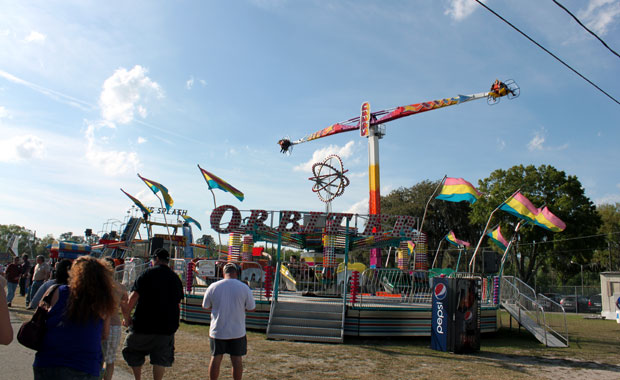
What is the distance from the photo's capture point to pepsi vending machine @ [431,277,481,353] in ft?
35.6

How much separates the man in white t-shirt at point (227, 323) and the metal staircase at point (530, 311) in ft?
31.5

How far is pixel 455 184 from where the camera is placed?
59.9 ft

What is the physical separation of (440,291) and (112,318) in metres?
7.97

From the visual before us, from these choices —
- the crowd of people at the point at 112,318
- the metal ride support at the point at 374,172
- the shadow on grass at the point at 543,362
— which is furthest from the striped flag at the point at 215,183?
the crowd of people at the point at 112,318

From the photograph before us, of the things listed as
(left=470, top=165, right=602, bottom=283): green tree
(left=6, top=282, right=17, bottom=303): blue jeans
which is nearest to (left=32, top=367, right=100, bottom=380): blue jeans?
(left=6, top=282, right=17, bottom=303): blue jeans

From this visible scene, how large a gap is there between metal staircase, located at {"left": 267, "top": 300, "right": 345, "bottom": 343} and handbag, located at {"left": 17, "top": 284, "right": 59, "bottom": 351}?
28.7 feet

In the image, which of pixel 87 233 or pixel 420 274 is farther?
pixel 87 233

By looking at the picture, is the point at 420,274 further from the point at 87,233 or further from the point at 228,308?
the point at 87,233

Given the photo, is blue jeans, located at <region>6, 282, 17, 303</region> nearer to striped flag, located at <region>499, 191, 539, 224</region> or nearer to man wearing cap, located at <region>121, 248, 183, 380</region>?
man wearing cap, located at <region>121, 248, 183, 380</region>

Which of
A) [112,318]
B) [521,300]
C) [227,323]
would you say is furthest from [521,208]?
[112,318]

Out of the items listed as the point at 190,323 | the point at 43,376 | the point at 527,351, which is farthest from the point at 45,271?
the point at 527,351

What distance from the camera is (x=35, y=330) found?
128 inches

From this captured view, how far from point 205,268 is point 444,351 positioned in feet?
28.3

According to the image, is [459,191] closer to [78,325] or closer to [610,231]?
[78,325]
